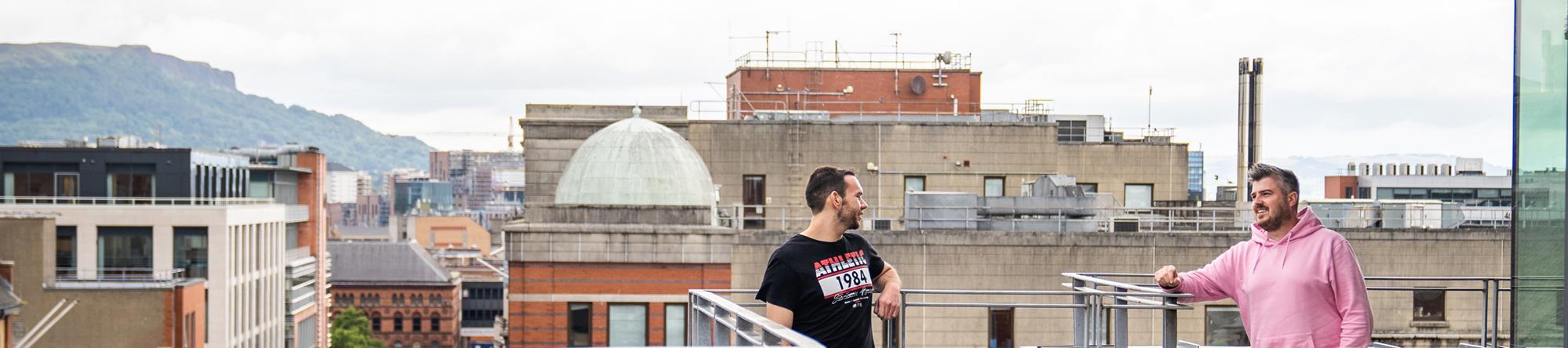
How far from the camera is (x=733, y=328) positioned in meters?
7.12

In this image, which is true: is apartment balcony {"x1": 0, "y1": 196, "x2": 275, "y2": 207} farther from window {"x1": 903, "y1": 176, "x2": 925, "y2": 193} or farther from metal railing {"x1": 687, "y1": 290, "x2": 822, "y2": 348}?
metal railing {"x1": 687, "y1": 290, "x2": 822, "y2": 348}

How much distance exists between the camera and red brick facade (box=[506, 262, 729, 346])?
30.4m

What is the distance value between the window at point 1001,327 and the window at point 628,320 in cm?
748

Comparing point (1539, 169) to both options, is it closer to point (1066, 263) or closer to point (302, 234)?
point (1066, 263)

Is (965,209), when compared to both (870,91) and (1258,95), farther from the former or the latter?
(1258,95)

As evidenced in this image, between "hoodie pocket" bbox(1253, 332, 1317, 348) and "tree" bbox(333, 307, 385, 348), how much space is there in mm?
116081

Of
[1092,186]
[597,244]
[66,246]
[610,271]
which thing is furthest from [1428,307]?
[66,246]

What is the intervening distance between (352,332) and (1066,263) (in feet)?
323

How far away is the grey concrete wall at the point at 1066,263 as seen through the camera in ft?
101

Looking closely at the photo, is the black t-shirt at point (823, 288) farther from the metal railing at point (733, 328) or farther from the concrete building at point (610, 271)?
the concrete building at point (610, 271)

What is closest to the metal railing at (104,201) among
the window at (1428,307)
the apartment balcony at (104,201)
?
the apartment balcony at (104,201)

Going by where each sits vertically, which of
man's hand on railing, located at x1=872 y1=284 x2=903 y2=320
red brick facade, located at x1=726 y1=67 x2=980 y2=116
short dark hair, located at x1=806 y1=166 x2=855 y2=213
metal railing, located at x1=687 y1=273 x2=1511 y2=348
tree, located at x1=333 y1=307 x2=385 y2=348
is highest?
red brick facade, located at x1=726 y1=67 x2=980 y2=116

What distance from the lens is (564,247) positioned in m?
30.5

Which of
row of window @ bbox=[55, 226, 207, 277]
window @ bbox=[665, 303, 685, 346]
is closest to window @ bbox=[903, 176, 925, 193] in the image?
window @ bbox=[665, 303, 685, 346]
